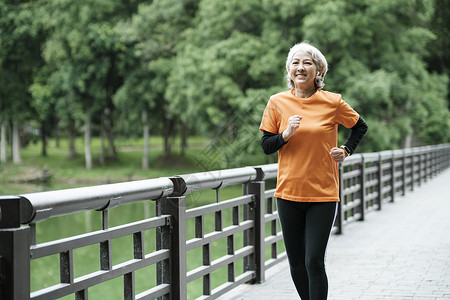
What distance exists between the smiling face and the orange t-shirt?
0.08 meters

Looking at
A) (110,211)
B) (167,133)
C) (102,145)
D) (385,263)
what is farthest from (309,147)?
(102,145)

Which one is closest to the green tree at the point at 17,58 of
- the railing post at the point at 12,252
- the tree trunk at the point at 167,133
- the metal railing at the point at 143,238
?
the tree trunk at the point at 167,133

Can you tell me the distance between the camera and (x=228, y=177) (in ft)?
18.3

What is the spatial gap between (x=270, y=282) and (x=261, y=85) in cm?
2190

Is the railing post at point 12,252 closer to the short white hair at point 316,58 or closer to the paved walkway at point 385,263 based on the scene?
the short white hair at point 316,58

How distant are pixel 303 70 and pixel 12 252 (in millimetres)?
2104

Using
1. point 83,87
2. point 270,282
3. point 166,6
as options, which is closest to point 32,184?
point 83,87

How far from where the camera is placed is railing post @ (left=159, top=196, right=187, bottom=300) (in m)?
4.55

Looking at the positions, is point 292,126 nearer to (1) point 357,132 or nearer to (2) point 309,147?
(2) point 309,147

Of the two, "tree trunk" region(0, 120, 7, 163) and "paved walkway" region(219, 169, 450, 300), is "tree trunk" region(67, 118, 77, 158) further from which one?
→ "paved walkway" region(219, 169, 450, 300)

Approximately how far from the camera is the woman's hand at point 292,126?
395cm

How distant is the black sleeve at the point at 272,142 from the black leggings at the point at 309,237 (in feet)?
1.12

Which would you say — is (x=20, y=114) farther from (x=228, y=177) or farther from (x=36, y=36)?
(x=228, y=177)

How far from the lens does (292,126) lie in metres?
3.95
